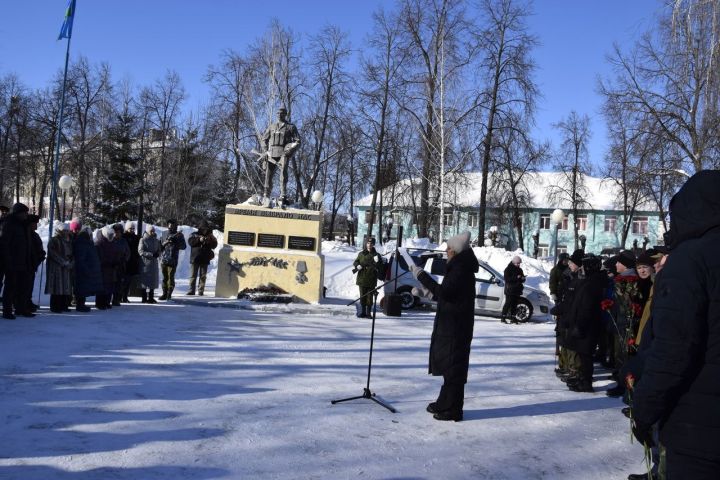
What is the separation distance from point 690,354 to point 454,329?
323 cm

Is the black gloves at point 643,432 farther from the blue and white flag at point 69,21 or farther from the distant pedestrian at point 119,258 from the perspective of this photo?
the blue and white flag at point 69,21

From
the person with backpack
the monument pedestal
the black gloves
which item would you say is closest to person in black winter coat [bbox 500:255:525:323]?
the person with backpack

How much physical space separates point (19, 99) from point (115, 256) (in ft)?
129

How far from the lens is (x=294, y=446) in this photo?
4.54 metres

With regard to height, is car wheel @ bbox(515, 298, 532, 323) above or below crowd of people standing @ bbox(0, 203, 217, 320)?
below

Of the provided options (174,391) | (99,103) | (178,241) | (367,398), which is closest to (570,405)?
(367,398)

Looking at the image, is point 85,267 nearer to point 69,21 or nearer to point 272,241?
point 272,241

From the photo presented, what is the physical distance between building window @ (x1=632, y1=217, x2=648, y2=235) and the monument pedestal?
5021 centimetres

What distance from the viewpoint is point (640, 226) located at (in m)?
57.2

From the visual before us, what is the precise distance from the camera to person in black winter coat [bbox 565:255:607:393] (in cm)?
686

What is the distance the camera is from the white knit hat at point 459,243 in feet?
18.2

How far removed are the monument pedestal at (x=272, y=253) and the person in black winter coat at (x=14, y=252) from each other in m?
5.19

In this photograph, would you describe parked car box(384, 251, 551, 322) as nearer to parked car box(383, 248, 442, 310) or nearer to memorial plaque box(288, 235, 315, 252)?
parked car box(383, 248, 442, 310)

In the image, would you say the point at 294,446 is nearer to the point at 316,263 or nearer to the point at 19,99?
the point at 316,263
